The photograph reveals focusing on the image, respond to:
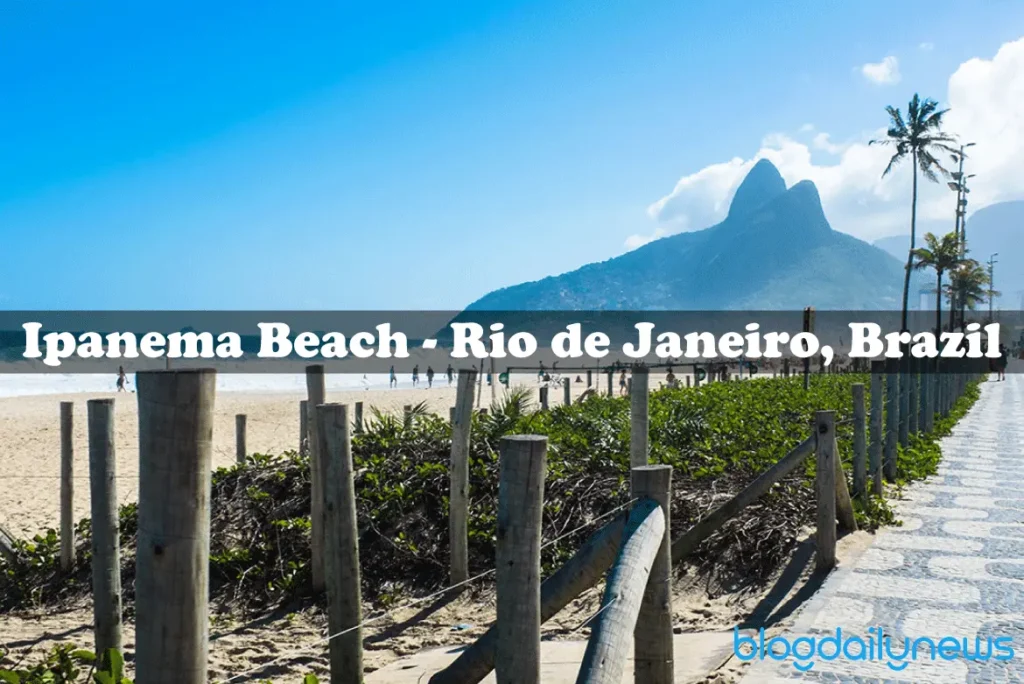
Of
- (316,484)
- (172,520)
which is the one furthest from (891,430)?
(172,520)

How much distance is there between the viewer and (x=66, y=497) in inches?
281

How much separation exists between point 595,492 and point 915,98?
130 ft

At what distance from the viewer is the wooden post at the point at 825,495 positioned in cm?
594

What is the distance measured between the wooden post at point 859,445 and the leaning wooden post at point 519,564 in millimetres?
5946

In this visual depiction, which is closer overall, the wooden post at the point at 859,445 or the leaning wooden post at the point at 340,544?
the leaning wooden post at the point at 340,544

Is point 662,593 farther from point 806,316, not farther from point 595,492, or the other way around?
point 806,316

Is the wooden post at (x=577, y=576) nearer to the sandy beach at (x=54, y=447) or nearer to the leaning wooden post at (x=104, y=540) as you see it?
the leaning wooden post at (x=104, y=540)

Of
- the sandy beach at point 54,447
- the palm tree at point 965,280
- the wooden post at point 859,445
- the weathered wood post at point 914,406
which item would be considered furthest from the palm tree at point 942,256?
the wooden post at point 859,445

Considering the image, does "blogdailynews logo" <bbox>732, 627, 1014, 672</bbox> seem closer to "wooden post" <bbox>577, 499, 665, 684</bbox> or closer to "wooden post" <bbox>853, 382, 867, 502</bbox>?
"wooden post" <bbox>577, 499, 665, 684</bbox>

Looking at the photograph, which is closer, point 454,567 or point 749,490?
point 749,490

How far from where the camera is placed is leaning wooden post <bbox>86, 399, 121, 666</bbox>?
4.15 meters

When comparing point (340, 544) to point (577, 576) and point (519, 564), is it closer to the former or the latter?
point (577, 576)

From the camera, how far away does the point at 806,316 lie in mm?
20906

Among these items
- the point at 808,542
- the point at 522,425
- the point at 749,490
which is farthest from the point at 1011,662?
the point at 522,425
